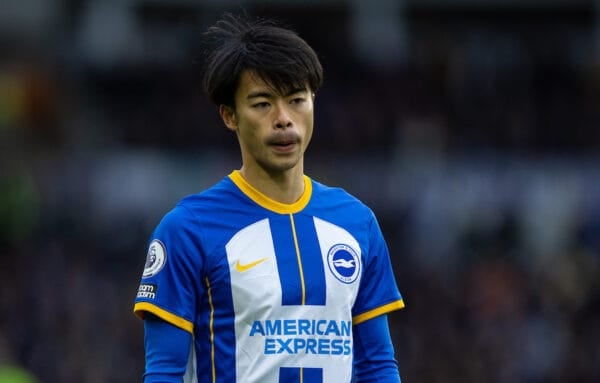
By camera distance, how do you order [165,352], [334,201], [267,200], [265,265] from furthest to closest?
[334,201], [267,200], [265,265], [165,352]

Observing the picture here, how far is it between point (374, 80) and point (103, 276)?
16.4 ft

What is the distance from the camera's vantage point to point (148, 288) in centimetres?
413

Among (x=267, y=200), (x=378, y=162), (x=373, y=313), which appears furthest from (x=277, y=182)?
(x=378, y=162)

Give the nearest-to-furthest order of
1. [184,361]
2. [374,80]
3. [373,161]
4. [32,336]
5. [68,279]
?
[184,361], [32,336], [68,279], [373,161], [374,80]

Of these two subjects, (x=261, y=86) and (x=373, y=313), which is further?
(x=373, y=313)

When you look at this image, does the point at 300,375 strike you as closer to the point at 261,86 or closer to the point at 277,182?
the point at 277,182

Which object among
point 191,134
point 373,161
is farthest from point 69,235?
point 373,161

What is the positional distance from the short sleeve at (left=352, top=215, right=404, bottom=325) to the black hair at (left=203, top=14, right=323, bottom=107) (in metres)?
0.49

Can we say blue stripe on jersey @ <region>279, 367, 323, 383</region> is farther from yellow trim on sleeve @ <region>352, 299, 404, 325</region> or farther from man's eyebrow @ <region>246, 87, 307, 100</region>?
man's eyebrow @ <region>246, 87, 307, 100</region>

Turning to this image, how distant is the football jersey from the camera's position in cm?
411

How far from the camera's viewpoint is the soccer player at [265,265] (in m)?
4.11

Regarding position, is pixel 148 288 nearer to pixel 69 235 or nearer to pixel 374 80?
pixel 69 235

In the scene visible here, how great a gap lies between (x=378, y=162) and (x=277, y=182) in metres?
11.9

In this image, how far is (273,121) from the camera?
13.7 ft
